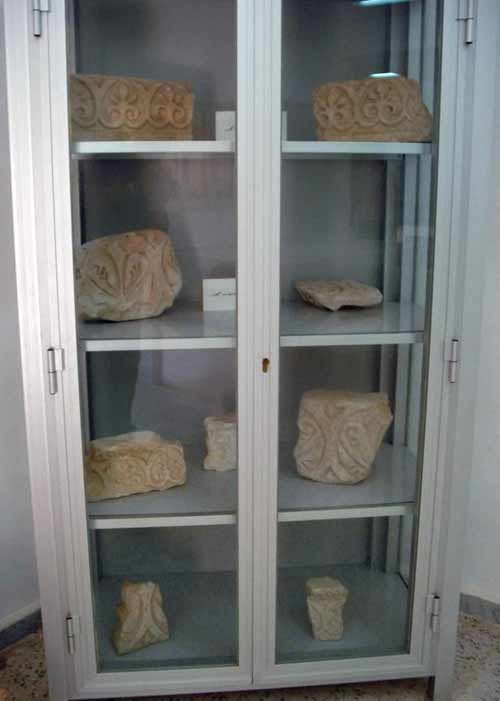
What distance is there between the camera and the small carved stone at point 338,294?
1.59m

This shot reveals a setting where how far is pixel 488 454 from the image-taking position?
2.07m

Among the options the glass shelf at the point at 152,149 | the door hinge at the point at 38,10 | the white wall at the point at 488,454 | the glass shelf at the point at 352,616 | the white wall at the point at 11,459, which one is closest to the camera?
the door hinge at the point at 38,10

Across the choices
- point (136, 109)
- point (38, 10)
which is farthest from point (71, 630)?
point (38, 10)

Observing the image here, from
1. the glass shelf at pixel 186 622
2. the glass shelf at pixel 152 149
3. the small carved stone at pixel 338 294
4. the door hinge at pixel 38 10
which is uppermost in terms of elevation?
the door hinge at pixel 38 10

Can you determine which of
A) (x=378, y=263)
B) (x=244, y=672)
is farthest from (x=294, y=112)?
(x=244, y=672)

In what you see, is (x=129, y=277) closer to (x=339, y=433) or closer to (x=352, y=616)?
(x=339, y=433)

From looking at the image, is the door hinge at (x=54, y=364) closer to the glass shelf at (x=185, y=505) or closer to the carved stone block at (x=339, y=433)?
the glass shelf at (x=185, y=505)

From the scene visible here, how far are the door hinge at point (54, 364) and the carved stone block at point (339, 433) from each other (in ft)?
1.92

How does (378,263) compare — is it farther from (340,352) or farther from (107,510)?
(107,510)

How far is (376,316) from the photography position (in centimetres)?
164

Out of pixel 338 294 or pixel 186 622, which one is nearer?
pixel 338 294

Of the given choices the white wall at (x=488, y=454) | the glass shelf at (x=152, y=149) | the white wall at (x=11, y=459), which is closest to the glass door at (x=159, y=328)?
the glass shelf at (x=152, y=149)

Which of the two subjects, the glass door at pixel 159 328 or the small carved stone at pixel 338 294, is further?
the small carved stone at pixel 338 294

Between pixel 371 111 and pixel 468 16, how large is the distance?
276 mm
